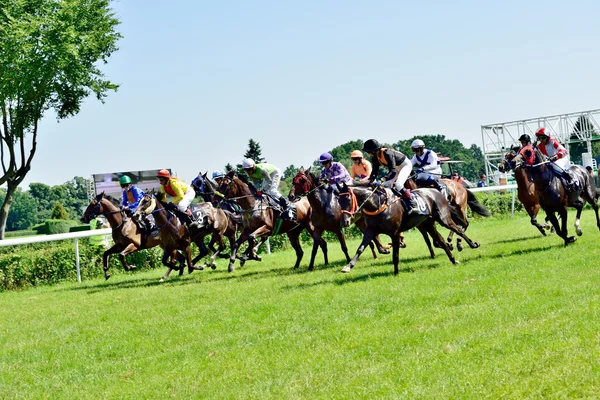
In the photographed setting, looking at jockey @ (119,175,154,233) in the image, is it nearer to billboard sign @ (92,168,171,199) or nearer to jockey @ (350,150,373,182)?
jockey @ (350,150,373,182)

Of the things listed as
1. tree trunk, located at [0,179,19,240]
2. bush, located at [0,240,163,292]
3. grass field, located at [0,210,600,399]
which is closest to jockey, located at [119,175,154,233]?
bush, located at [0,240,163,292]

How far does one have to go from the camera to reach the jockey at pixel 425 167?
14312mm

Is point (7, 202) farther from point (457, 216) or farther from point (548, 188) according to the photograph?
point (548, 188)

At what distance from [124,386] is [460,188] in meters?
9.87

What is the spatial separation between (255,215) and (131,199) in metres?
2.64

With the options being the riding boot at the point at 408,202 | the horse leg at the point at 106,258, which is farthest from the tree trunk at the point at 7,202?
the riding boot at the point at 408,202

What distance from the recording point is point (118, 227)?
15.8 metres

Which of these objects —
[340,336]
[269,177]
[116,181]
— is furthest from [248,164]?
[116,181]

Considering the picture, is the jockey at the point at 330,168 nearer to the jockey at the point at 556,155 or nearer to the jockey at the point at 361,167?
the jockey at the point at 361,167

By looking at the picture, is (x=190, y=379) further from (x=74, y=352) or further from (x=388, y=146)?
(x=388, y=146)

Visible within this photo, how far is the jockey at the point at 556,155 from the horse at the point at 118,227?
7259 mm

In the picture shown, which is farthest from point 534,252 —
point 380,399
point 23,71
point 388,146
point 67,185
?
point 67,185

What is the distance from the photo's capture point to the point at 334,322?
860cm

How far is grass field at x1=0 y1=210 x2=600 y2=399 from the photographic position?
6109 millimetres
